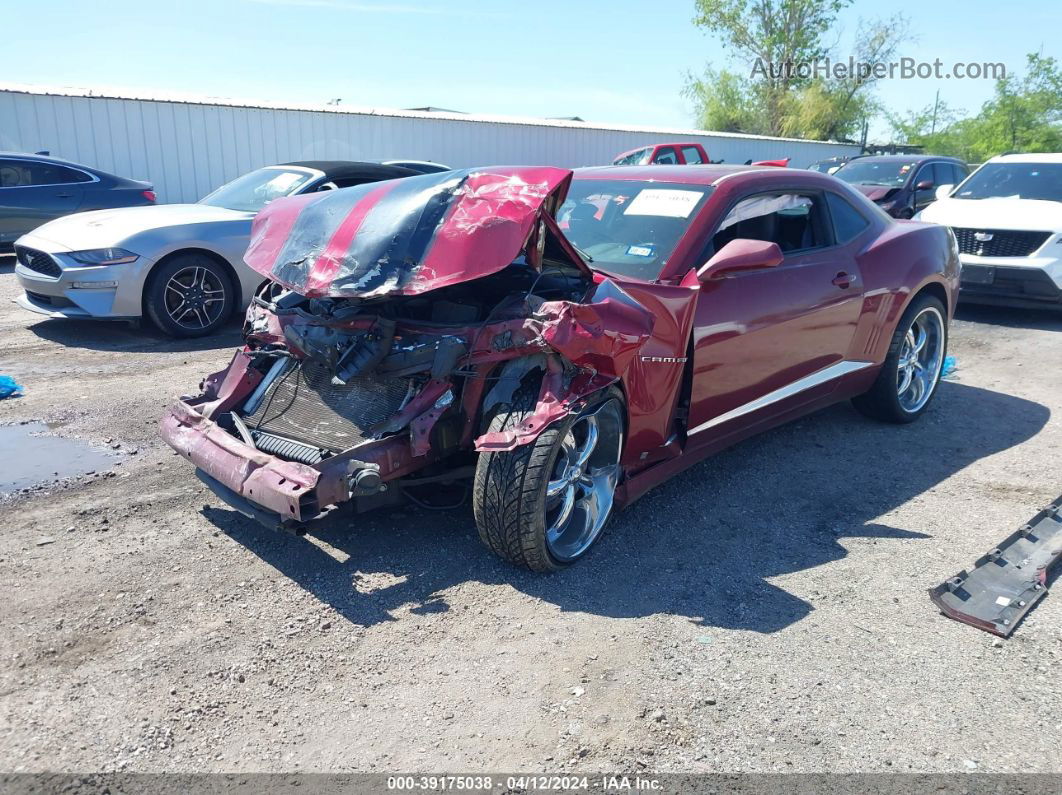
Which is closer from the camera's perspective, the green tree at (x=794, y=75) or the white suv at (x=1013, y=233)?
the white suv at (x=1013, y=233)

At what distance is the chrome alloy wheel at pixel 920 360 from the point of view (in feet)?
18.5

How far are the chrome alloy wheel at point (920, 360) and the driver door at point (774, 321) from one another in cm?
88

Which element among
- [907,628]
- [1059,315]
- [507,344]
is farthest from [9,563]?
[1059,315]

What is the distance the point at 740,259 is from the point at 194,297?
5273 mm

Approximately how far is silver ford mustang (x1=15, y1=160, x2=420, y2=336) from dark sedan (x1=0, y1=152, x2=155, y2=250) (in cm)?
376

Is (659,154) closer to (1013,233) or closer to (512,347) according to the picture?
(1013,233)

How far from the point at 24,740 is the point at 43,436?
114 inches

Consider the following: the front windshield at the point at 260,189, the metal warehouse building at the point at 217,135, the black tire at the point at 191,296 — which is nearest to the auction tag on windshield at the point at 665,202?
the front windshield at the point at 260,189

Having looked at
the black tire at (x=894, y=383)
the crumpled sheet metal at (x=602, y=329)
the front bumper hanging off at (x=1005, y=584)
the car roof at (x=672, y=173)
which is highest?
the car roof at (x=672, y=173)

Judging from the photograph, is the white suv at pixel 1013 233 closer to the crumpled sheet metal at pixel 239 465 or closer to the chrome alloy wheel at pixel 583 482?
the chrome alloy wheel at pixel 583 482

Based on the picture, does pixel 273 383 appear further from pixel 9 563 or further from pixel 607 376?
pixel 607 376

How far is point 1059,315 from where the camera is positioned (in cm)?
1003

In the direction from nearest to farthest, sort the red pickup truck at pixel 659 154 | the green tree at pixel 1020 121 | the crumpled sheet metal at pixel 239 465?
the crumpled sheet metal at pixel 239 465, the red pickup truck at pixel 659 154, the green tree at pixel 1020 121

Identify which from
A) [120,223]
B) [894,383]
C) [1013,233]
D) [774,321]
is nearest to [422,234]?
[774,321]
